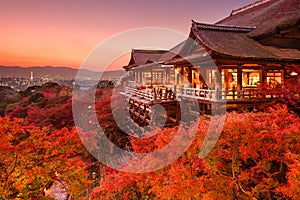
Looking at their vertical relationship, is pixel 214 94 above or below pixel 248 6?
below

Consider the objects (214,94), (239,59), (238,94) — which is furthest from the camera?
(239,59)

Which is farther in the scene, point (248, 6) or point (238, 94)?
point (248, 6)

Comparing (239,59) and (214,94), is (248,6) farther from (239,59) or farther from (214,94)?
(214,94)

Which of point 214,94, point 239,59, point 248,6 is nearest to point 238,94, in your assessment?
point 214,94

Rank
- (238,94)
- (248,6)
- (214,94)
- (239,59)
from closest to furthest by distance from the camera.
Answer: (214,94) < (238,94) < (239,59) < (248,6)

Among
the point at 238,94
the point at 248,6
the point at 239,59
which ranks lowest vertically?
the point at 238,94

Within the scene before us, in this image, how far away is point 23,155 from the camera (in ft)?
26.6

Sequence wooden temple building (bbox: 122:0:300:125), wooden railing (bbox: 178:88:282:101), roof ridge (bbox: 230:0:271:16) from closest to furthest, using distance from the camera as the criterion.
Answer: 1. wooden railing (bbox: 178:88:282:101)
2. wooden temple building (bbox: 122:0:300:125)
3. roof ridge (bbox: 230:0:271:16)

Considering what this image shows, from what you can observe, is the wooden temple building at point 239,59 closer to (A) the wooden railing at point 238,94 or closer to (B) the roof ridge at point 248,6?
(A) the wooden railing at point 238,94

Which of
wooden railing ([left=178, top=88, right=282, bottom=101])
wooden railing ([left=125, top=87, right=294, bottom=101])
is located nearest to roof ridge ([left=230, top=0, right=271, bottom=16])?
wooden railing ([left=125, top=87, right=294, bottom=101])

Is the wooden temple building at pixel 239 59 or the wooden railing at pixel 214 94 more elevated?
the wooden temple building at pixel 239 59

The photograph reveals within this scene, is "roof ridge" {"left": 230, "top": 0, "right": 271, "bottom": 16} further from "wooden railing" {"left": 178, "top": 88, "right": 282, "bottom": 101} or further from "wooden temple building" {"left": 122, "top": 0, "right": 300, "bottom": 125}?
"wooden railing" {"left": 178, "top": 88, "right": 282, "bottom": 101}

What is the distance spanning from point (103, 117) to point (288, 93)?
54.2ft

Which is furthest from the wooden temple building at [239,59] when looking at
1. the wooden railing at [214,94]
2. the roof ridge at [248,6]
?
the roof ridge at [248,6]
